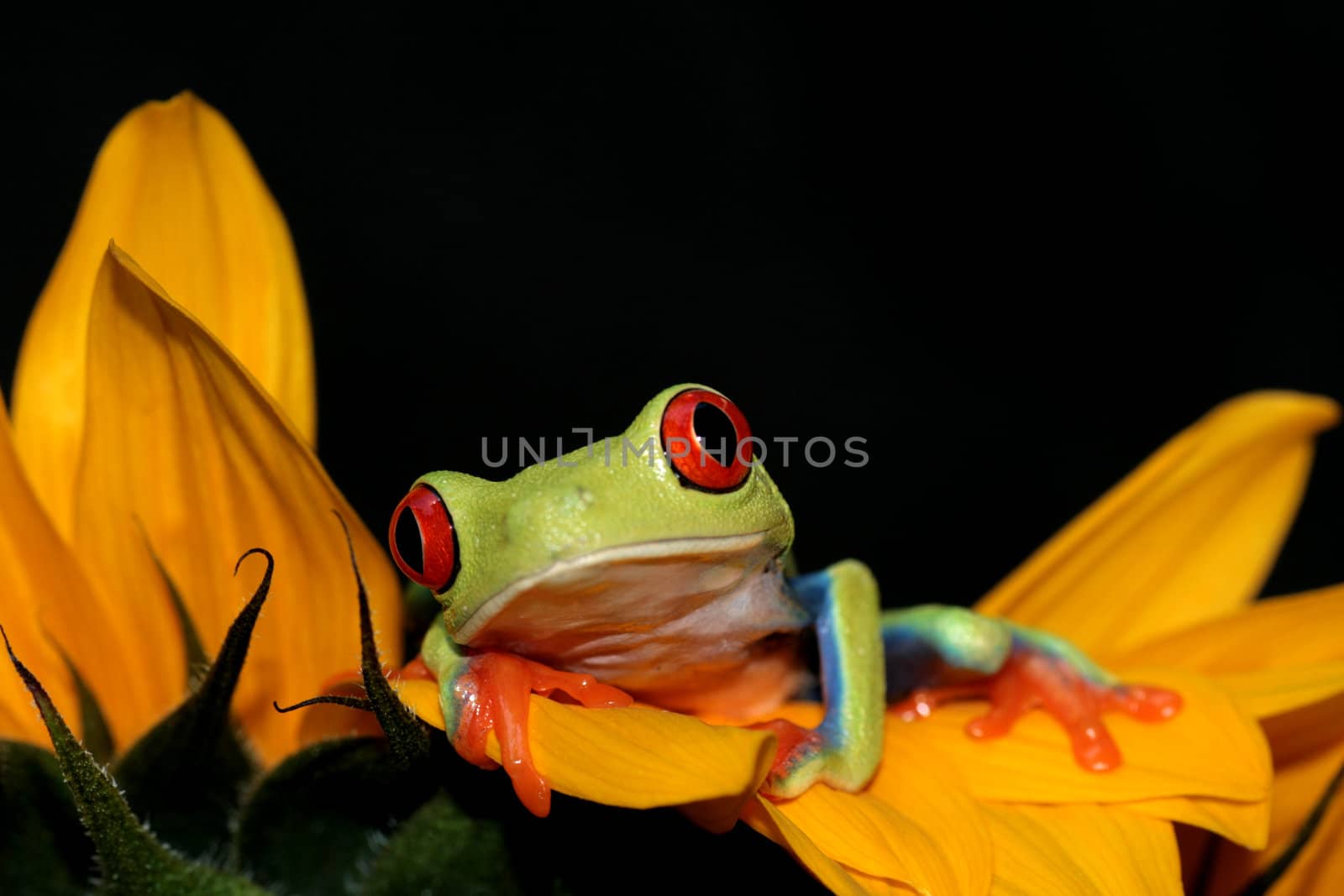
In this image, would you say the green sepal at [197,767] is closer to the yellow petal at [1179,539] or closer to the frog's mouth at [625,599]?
the frog's mouth at [625,599]

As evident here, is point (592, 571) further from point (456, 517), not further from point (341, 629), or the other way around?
point (341, 629)

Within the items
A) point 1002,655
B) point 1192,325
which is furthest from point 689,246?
point 1002,655

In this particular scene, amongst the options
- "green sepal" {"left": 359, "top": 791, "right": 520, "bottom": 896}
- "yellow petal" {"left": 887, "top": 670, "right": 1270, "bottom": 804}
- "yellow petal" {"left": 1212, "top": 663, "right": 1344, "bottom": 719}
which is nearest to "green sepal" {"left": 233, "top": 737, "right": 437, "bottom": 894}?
"green sepal" {"left": 359, "top": 791, "right": 520, "bottom": 896}

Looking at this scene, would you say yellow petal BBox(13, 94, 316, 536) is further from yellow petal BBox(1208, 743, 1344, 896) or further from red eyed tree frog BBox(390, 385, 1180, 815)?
yellow petal BBox(1208, 743, 1344, 896)

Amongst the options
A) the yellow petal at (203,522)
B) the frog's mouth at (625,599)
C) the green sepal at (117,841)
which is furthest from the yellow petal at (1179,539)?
the green sepal at (117,841)

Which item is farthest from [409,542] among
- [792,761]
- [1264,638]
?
[1264,638]

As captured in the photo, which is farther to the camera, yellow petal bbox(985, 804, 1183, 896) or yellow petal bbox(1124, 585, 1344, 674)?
yellow petal bbox(1124, 585, 1344, 674)

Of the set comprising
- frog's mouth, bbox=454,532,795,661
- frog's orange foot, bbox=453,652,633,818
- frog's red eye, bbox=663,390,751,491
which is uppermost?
frog's red eye, bbox=663,390,751,491
